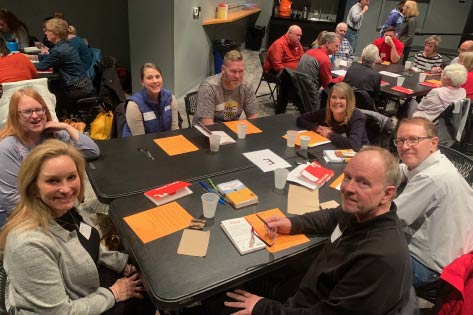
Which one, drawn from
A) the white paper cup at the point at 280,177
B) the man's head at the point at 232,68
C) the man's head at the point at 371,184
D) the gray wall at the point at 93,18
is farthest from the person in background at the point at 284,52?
the man's head at the point at 371,184

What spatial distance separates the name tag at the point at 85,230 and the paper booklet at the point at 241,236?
0.59 metres

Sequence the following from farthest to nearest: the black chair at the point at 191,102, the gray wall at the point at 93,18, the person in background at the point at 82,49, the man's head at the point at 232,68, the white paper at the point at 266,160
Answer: the gray wall at the point at 93,18 → the person in background at the point at 82,49 → the black chair at the point at 191,102 → the man's head at the point at 232,68 → the white paper at the point at 266,160

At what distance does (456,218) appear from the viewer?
175 cm

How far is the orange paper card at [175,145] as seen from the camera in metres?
2.32

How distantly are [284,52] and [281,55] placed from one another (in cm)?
9

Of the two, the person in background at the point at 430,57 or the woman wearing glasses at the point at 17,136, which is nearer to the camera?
the woman wearing glasses at the point at 17,136

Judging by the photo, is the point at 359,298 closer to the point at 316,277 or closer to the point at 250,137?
the point at 316,277

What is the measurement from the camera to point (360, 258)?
124 centimetres

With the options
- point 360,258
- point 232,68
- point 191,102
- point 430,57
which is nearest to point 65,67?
point 191,102

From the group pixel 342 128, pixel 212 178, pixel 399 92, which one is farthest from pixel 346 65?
pixel 212 178

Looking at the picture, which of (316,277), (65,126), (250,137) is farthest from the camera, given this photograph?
(250,137)

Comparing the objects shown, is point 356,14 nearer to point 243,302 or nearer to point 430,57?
point 430,57

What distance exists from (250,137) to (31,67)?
2543mm

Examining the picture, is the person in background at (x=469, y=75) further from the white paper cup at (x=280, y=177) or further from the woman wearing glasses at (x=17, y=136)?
the woman wearing glasses at (x=17, y=136)
